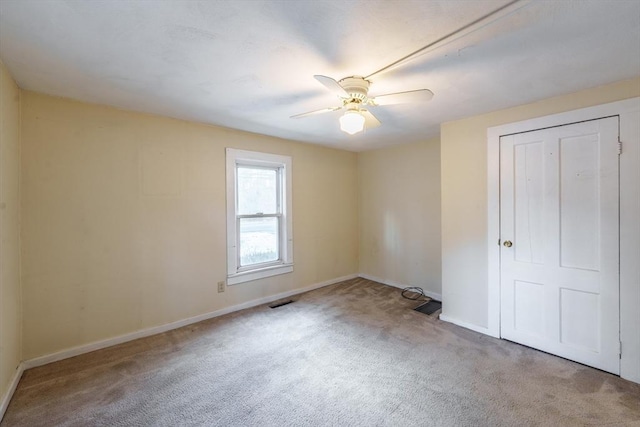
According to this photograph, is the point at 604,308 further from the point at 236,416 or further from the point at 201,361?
the point at 201,361

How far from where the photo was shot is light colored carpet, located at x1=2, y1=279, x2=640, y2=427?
176 centimetres

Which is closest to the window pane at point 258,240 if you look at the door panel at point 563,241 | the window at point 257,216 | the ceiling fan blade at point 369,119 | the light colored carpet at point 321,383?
the window at point 257,216

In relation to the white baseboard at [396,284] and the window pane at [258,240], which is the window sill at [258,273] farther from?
the white baseboard at [396,284]

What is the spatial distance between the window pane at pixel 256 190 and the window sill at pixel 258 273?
0.78 m

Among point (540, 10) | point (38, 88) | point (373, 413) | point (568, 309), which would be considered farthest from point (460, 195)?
point (38, 88)

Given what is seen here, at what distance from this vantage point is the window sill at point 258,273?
3.50 meters

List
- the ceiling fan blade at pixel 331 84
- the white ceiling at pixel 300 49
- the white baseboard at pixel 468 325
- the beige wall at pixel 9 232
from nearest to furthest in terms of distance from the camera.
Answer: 1. the white ceiling at pixel 300 49
2. the ceiling fan blade at pixel 331 84
3. the beige wall at pixel 9 232
4. the white baseboard at pixel 468 325

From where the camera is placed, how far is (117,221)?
2713 millimetres

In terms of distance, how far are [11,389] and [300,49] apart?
3053 mm

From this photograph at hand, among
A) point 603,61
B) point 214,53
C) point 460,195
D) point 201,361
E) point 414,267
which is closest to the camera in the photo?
point 214,53

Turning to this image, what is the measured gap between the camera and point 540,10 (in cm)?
135

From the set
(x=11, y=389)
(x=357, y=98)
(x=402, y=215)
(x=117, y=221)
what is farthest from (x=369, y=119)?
(x=11, y=389)

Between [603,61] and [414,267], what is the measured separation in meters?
3.07

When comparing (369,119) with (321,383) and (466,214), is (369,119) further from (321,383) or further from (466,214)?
(321,383)
